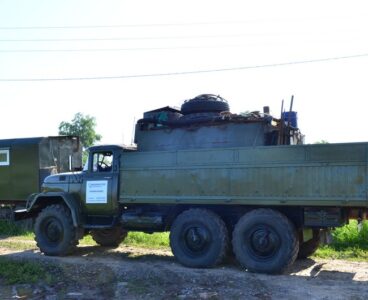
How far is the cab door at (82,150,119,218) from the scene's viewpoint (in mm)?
11469

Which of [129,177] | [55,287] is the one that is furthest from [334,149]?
[55,287]

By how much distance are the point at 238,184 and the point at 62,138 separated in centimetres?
1028

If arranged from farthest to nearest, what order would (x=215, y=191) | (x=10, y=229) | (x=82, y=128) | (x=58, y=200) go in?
(x=82, y=128) < (x=10, y=229) < (x=58, y=200) < (x=215, y=191)

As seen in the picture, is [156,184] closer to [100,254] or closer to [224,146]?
[224,146]

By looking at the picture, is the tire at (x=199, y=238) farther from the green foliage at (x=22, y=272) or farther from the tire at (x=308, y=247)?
the green foliage at (x=22, y=272)

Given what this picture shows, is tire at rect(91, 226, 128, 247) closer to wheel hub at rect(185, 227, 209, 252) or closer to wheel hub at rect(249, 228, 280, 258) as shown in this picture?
wheel hub at rect(185, 227, 209, 252)

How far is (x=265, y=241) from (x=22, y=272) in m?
4.62

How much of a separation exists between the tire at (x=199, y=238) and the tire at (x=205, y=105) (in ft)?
7.75

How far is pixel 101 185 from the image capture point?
11609 millimetres

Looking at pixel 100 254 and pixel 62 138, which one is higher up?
pixel 62 138

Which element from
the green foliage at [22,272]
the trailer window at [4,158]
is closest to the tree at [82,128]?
the trailer window at [4,158]

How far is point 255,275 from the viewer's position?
9.38 m

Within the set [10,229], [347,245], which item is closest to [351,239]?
[347,245]

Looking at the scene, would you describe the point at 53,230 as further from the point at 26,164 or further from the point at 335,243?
the point at 335,243
